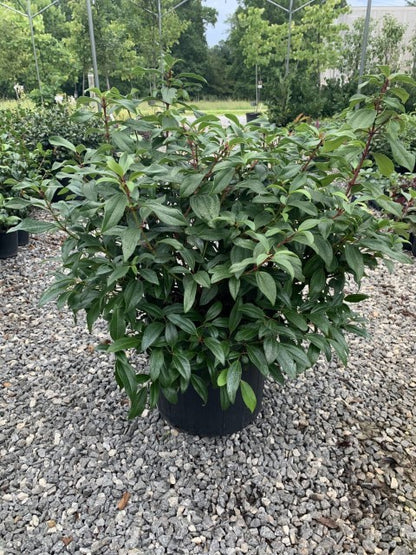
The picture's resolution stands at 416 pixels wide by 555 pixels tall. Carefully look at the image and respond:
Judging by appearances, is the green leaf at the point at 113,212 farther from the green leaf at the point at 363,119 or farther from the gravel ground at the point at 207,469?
the gravel ground at the point at 207,469

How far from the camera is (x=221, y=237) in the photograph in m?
1.25

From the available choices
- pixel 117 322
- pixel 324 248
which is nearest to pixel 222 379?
pixel 117 322

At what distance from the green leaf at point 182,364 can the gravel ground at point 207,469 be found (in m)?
0.54

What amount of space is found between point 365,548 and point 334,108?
1267cm

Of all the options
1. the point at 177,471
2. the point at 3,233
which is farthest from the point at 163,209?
the point at 3,233

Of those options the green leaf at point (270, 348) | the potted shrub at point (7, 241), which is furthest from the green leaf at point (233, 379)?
the potted shrub at point (7, 241)

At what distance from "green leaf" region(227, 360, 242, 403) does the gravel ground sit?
19.5 inches

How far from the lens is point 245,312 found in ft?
4.39

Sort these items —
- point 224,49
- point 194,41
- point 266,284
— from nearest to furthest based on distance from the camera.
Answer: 1. point 266,284
2. point 194,41
3. point 224,49

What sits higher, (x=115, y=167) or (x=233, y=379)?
(x=115, y=167)

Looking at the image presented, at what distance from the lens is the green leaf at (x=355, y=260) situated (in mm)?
1283

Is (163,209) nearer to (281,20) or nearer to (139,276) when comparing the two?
(139,276)

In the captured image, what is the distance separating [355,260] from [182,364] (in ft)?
1.97

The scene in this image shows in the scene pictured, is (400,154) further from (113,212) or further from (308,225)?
(113,212)
